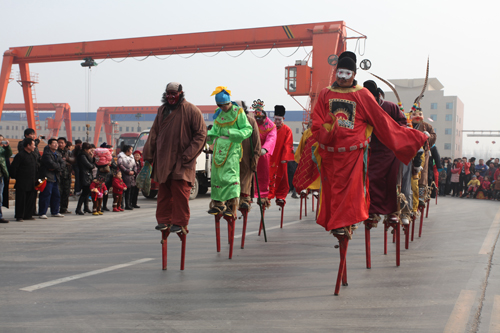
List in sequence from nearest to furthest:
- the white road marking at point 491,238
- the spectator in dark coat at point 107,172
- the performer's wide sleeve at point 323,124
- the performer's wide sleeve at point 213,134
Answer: the performer's wide sleeve at point 323,124 → the performer's wide sleeve at point 213,134 → the white road marking at point 491,238 → the spectator in dark coat at point 107,172

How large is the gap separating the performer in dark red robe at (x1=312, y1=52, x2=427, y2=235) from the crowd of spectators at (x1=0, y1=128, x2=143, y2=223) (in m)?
7.32

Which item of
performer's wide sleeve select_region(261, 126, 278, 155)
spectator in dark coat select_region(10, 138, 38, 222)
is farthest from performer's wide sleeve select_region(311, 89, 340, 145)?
spectator in dark coat select_region(10, 138, 38, 222)

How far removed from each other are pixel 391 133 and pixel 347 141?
0.47 m

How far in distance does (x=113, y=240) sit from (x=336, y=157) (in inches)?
162

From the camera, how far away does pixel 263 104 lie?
26.9ft

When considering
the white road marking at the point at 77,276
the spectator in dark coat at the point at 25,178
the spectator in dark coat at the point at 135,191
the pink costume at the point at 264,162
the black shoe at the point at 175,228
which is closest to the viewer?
the white road marking at the point at 77,276

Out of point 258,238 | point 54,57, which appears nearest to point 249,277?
point 258,238

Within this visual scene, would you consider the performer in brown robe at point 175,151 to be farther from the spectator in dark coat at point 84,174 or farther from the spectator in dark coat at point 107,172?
the spectator in dark coat at point 107,172

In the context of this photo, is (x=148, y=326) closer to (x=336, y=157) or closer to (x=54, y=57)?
(x=336, y=157)

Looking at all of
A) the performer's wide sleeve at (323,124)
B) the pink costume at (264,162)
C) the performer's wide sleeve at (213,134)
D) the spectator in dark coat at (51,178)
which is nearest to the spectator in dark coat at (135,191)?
the spectator in dark coat at (51,178)

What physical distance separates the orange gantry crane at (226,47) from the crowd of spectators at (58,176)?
13338 millimetres

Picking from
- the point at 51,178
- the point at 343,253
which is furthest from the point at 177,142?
the point at 51,178

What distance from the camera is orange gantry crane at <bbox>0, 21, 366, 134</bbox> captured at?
1072 inches

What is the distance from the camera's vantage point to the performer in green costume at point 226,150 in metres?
6.33
